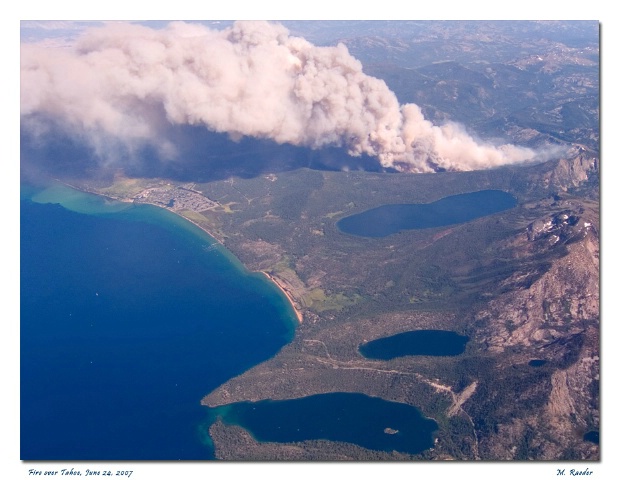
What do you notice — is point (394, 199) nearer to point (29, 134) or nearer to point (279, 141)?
point (279, 141)

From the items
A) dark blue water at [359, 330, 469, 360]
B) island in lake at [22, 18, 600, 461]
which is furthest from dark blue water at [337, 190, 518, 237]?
dark blue water at [359, 330, 469, 360]

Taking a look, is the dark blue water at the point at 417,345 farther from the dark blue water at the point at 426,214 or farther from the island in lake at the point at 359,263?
the dark blue water at the point at 426,214

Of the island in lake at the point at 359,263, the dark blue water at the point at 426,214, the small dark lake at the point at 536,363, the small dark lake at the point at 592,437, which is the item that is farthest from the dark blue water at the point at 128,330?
the small dark lake at the point at 592,437

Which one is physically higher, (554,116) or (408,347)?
(554,116)

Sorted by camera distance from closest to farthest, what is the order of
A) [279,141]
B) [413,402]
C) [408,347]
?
[413,402]
[408,347]
[279,141]

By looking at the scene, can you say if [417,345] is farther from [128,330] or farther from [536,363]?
[128,330]

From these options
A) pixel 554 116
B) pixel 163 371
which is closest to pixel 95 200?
pixel 163 371

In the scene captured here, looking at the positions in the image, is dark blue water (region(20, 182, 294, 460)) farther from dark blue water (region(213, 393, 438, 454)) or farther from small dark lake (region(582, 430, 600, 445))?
small dark lake (region(582, 430, 600, 445))

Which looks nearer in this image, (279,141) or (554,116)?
(279,141)
